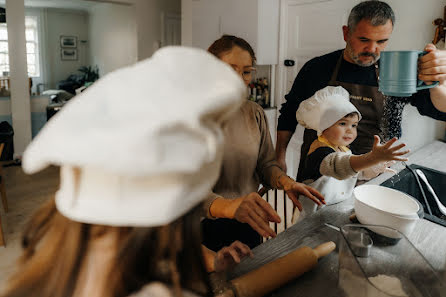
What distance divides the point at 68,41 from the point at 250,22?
811cm

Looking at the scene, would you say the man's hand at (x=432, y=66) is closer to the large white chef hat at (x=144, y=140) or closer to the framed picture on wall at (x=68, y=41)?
the large white chef hat at (x=144, y=140)

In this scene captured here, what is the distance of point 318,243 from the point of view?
1021 millimetres

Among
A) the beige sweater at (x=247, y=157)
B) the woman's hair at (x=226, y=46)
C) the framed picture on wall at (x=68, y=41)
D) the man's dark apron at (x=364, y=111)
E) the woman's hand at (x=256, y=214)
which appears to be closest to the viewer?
the woman's hand at (x=256, y=214)

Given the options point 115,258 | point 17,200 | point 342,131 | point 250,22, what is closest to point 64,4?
point 17,200

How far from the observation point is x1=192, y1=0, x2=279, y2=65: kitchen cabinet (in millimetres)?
3451

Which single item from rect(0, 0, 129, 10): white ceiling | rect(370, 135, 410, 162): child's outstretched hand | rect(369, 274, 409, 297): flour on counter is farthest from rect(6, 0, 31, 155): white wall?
rect(369, 274, 409, 297): flour on counter

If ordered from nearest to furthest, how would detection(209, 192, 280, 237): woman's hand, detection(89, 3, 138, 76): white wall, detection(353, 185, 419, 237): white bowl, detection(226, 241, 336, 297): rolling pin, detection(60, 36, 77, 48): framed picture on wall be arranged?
detection(226, 241, 336, 297): rolling pin
detection(209, 192, 280, 237): woman's hand
detection(353, 185, 419, 237): white bowl
detection(89, 3, 138, 76): white wall
detection(60, 36, 77, 48): framed picture on wall

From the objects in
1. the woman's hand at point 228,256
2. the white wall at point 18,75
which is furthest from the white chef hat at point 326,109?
the white wall at point 18,75

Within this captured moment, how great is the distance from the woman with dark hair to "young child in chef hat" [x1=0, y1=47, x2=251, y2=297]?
86 cm

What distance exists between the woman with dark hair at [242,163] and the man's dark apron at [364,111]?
518 mm

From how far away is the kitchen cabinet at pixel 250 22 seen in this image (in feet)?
11.3

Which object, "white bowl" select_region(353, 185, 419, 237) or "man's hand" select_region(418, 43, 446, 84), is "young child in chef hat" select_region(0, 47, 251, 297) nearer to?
"white bowl" select_region(353, 185, 419, 237)

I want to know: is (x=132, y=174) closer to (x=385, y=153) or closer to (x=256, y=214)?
(x=256, y=214)

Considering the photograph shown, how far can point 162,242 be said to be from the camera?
0.31 m
